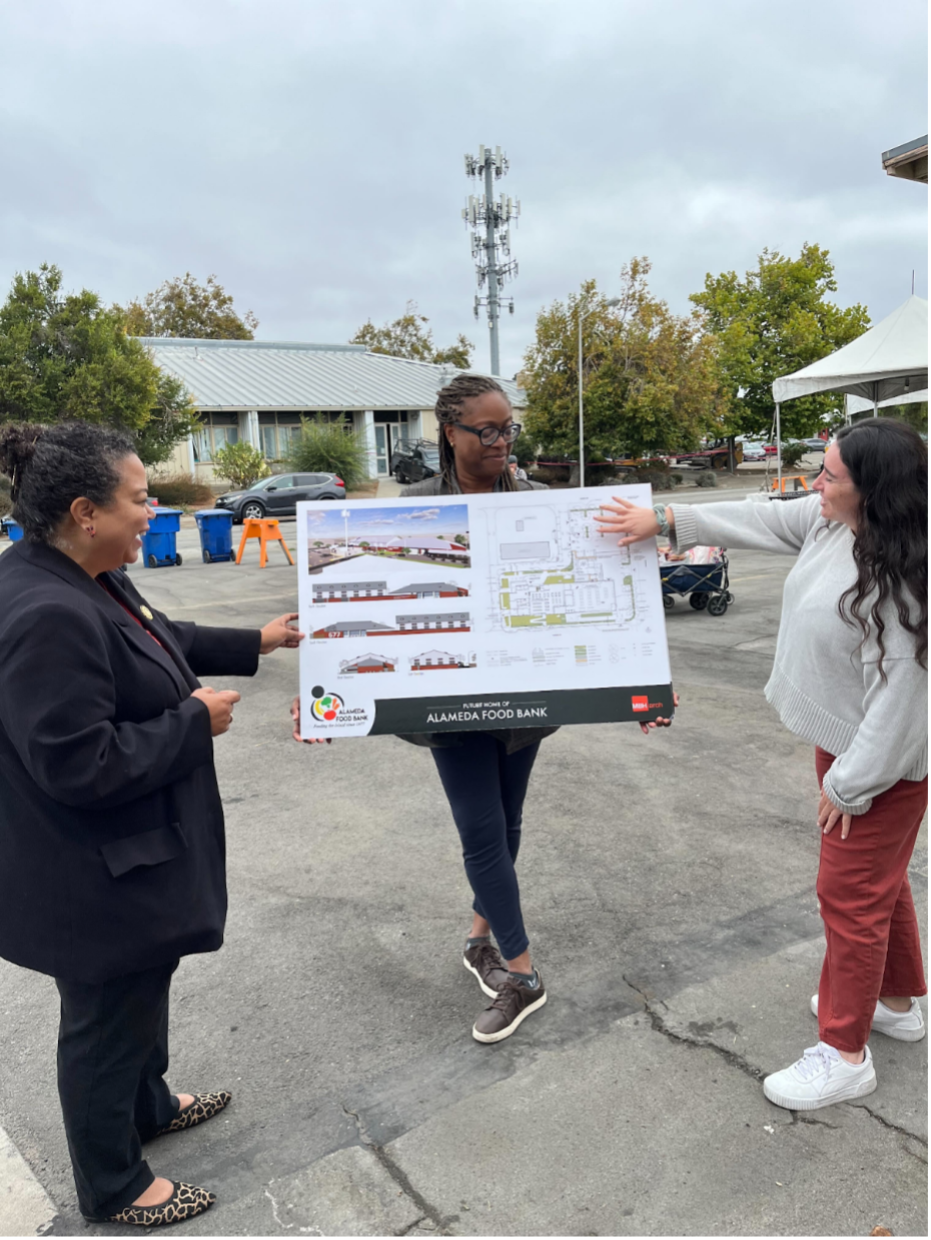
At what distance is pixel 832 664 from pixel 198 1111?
2129mm

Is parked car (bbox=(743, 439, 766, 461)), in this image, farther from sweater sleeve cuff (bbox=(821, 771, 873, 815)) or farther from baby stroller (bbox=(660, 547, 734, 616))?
sweater sleeve cuff (bbox=(821, 771, 873, 815))

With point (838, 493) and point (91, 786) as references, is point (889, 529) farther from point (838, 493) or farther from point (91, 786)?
point (91, 786)

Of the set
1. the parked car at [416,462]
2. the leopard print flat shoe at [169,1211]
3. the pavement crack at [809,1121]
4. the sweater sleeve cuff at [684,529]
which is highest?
the parked car at [416,462]

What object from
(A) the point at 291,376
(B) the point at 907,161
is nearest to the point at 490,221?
(A) the point at 291,376

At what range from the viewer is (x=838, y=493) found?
231cm

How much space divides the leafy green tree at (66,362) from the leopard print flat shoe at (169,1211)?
29108mm

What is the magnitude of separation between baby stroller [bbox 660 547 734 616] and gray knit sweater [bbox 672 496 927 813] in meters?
7.13

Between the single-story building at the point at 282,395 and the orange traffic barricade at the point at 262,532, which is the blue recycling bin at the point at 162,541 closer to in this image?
the orange traffic barricade at the point at 262,532

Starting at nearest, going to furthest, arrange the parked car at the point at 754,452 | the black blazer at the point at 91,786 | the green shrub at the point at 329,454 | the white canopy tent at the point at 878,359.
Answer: the black blazer at the point at 91,786, the white canopy tent at the point at 878,359, the green shrub at the point at 329,454, the parked car at the point at 754,452

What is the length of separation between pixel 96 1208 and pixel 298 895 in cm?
173

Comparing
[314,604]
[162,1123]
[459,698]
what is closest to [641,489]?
[459,698]

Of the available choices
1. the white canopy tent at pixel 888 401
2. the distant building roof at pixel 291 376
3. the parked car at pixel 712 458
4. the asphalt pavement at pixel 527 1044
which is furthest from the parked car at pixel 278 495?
the asphalt pavement at pixel 527 1044

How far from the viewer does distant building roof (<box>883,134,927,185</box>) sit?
836cm

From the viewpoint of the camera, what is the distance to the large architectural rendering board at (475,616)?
2582 mm
